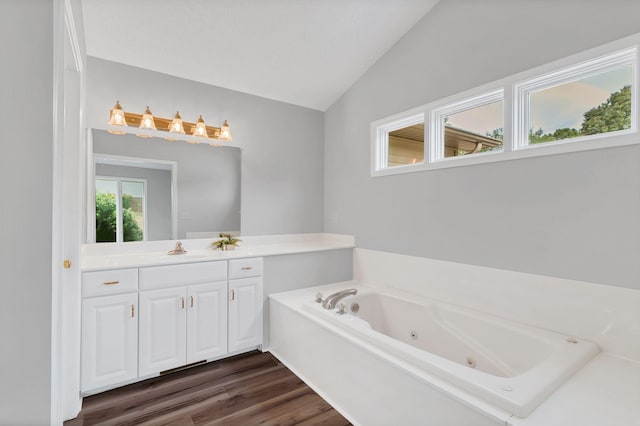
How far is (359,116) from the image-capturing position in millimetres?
3332

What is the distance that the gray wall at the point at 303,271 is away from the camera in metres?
2.78

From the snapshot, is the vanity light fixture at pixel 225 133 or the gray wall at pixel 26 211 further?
the vanity light fixture at pixel 225 133

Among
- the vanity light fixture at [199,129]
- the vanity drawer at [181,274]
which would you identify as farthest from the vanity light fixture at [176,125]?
the vanity drawer at [181,274]

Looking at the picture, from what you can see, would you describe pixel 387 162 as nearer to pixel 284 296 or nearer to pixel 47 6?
pixel 284 296

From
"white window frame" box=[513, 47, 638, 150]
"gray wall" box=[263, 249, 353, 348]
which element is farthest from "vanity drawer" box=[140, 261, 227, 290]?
"white window frame" box=[513, 47, 638, 150]

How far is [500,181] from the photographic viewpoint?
2.17m

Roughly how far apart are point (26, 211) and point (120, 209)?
1857 mm

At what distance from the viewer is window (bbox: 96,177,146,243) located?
250 centimetres

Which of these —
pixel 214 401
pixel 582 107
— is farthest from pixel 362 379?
pixel 582 107

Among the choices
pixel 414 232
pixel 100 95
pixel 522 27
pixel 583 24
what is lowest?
pixel 414 232

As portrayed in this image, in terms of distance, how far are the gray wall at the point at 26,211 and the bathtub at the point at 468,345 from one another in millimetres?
1478

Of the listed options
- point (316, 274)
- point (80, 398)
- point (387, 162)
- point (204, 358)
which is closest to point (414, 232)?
point (387, 162)

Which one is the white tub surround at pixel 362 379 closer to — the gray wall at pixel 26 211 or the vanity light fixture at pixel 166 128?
the gray wall at pixel 26 211

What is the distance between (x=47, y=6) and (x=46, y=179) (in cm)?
52
